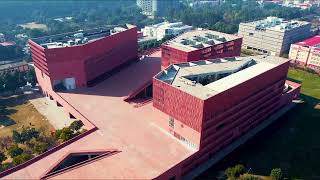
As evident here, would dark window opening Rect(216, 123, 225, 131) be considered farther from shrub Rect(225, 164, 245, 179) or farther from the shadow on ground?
shrub Rect(225, 164, 245, 179)

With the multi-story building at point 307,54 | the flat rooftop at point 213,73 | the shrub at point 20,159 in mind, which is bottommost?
the shrub at point 20,159

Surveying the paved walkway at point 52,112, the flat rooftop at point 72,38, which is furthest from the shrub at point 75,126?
the flat rooftop at point 72,38

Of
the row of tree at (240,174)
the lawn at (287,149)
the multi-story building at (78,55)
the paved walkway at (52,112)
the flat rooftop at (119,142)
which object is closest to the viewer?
the flat rooftop at (119,142)

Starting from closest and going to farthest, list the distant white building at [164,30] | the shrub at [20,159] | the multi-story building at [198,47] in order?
the shrub at [20,159] → the multi-story building at [198,47] → the distant white building at [164,30]

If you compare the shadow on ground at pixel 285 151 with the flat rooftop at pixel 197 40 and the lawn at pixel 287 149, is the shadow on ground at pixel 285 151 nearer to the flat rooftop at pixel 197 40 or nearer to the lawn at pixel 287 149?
the lawn at pixel 287 149

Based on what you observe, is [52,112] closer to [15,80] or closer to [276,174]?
[15,80]

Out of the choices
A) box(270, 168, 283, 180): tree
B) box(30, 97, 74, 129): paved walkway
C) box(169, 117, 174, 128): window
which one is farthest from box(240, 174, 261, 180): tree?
box(30, 97, 74, 129): paved walkway

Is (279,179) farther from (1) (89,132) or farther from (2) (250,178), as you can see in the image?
(1) (89,132)
